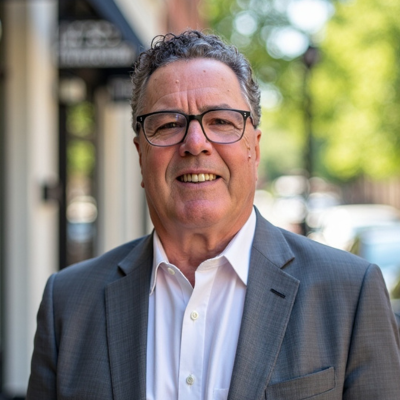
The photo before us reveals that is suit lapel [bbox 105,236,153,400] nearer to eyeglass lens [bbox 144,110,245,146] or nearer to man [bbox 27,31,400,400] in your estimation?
man [bbox 27,31,400,400]

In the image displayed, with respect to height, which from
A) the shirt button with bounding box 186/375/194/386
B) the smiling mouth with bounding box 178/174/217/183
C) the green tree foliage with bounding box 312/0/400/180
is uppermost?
the green tree foliage with bounding box 312/0/400/180

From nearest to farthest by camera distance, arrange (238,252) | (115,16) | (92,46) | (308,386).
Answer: (308,386), (238,252), (115,16), (92,46)

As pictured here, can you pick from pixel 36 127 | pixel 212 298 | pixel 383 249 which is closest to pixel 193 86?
pixel 212 298

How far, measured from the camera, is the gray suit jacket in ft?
6.21

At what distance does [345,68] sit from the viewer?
24969 mm

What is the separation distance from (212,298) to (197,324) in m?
0.10

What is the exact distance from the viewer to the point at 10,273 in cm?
600

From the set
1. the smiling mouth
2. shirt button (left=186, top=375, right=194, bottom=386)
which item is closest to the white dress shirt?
shirt button (left=186, top=375, right=194, bottom=386)

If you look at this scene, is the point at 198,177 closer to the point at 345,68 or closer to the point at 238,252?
the point at 238,252

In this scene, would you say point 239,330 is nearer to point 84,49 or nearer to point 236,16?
point 84,49

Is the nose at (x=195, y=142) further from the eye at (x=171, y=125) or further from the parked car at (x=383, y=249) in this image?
the parked car at (x=383, y=249)

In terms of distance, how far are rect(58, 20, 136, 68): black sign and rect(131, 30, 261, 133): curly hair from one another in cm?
512

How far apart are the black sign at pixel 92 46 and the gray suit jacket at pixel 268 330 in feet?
17.0

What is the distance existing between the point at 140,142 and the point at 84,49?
546cm
